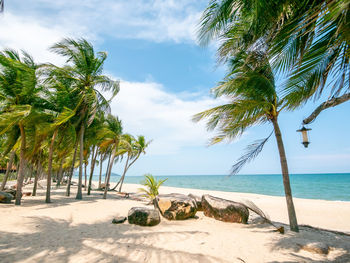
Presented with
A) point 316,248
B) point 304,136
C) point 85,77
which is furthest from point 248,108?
point 85,77

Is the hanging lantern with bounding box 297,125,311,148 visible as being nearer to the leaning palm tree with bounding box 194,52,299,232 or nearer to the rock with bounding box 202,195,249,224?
the leaning palm tree with bounding box 194,52,299,232

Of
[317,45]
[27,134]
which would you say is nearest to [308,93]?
[317,45]

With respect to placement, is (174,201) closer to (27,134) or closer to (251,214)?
(251,214)

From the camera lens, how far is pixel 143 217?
5.98 meters

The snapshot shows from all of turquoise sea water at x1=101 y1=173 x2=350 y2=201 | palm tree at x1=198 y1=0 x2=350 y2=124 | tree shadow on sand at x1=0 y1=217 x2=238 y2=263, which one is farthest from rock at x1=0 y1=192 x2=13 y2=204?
palm tree at x1=198 y1=0 x2=350 y2=124

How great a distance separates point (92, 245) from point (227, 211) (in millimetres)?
4519

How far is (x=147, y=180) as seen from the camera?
8609 mm

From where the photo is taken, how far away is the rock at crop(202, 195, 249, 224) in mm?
6602

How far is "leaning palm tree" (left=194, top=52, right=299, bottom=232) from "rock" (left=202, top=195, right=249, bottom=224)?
58.8 inches

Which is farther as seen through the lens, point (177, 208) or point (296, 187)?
point (296, 187)

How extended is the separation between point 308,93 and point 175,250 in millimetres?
4123

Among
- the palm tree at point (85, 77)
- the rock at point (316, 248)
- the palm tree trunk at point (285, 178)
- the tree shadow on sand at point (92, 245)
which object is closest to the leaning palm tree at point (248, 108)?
the palm tree trunk at point (285, 178)

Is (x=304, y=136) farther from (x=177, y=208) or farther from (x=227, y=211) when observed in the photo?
(x=177, y=208)

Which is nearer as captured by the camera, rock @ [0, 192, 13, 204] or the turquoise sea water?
rock @ [0, 192, 13, 204]
